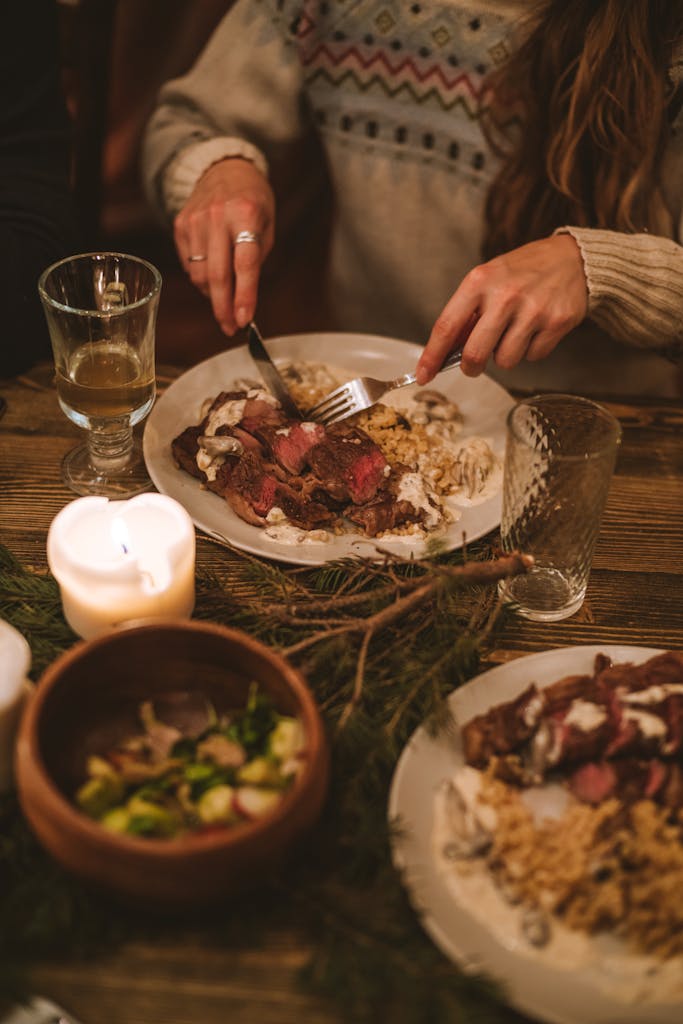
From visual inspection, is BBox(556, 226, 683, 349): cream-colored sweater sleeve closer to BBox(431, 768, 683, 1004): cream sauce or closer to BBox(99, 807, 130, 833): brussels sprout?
BBox(431, 768, 683, 1004): cream sauce

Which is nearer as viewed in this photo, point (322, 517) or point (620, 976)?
point (620, 976)

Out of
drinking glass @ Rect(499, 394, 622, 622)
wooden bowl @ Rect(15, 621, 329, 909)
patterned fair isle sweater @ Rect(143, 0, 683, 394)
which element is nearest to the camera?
wooden bowl @ Rect(15, 621, 329, 909)

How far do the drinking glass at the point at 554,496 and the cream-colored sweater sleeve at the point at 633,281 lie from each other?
15.9 inches

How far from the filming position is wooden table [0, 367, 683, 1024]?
0.83m

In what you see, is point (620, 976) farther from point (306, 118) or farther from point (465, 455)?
point (306, 118)

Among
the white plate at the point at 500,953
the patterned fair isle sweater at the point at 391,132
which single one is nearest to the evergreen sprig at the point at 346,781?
the white plate at the point at 500,953

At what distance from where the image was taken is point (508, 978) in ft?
2.74

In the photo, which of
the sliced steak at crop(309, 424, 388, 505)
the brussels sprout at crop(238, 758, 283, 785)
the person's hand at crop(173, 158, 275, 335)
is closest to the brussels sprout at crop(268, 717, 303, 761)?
the brussels sprout at crop(238, 758, 283, 785)

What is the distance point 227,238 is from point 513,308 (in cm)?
56

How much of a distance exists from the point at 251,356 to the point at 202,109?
0.75 m

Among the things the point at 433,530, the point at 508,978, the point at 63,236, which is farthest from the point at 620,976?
the point at 63,236

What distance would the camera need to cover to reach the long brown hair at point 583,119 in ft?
5.28

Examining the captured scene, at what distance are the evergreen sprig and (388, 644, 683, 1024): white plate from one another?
2 cm

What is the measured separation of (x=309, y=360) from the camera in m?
1.74
